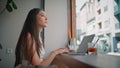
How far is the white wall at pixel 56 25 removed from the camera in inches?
138

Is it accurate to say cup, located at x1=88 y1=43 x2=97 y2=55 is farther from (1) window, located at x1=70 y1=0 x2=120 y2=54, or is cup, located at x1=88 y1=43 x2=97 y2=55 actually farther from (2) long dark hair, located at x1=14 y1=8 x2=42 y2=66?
(2) long dark hair, located at x1=14 y1=8 x2=42 y2=66

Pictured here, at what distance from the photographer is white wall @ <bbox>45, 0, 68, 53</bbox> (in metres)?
3.50

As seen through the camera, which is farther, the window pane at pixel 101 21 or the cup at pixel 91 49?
the window pane at pixel 101 21

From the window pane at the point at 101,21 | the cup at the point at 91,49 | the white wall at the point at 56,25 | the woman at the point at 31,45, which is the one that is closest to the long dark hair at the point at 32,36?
the woman at the point at 31,45

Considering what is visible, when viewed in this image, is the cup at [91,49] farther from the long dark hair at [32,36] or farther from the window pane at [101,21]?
the long dark hair at [32,36]

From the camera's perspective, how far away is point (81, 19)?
12.5 ft

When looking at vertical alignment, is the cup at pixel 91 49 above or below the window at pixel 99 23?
below

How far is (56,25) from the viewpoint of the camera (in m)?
3.54

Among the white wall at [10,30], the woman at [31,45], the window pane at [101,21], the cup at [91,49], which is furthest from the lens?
the white wall at [10,30]

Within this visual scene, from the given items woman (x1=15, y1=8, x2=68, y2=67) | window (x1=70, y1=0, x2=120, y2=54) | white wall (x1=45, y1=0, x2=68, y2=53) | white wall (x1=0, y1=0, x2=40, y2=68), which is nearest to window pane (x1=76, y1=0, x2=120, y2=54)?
window (x1=70, y1=0, x2=120, y2=54)

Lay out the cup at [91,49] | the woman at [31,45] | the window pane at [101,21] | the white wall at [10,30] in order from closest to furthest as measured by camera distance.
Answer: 1. the woman at [31,45]
2. the cup at [91,49]
3. the window pane at [101,21]
4. the white wall at [10,30]

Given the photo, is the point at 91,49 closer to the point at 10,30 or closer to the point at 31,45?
the point at 31,45

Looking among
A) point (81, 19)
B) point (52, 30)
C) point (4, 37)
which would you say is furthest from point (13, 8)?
point (81, 19)

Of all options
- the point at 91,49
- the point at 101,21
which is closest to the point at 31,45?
the point at 91,49
